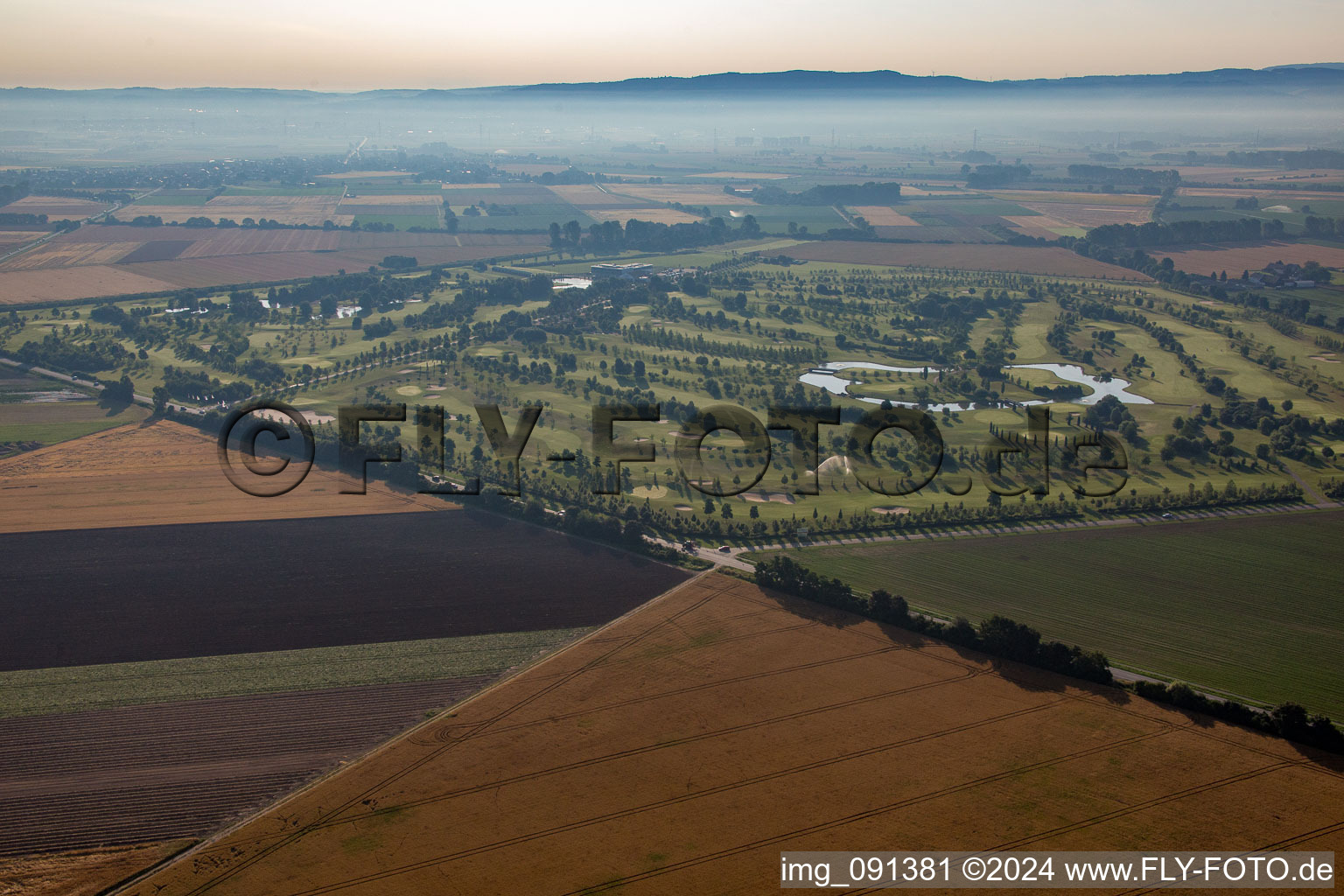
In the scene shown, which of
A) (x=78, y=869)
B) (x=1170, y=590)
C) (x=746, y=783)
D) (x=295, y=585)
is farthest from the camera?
(x=1170, y=590)

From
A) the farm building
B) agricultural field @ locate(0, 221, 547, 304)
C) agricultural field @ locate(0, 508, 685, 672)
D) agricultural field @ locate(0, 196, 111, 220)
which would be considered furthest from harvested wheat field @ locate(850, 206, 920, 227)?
agricultural field @ locate(0, 196, 111, 220)

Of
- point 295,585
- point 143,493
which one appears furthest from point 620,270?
point 295,585

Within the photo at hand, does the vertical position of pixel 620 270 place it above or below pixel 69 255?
below

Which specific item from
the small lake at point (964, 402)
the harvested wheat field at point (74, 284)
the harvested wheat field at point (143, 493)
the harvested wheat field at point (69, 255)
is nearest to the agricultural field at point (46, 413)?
the harvested wheat field at point (143, 493)

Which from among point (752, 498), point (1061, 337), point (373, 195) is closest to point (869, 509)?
point (752, 498)

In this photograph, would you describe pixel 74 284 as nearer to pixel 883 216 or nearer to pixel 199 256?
pixel 199 256

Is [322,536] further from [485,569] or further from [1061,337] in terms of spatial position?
[1061,337]

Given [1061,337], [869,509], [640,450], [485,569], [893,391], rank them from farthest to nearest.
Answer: [1061,337]
[893,391]
[640,450]
[869,509]
[485,569]
